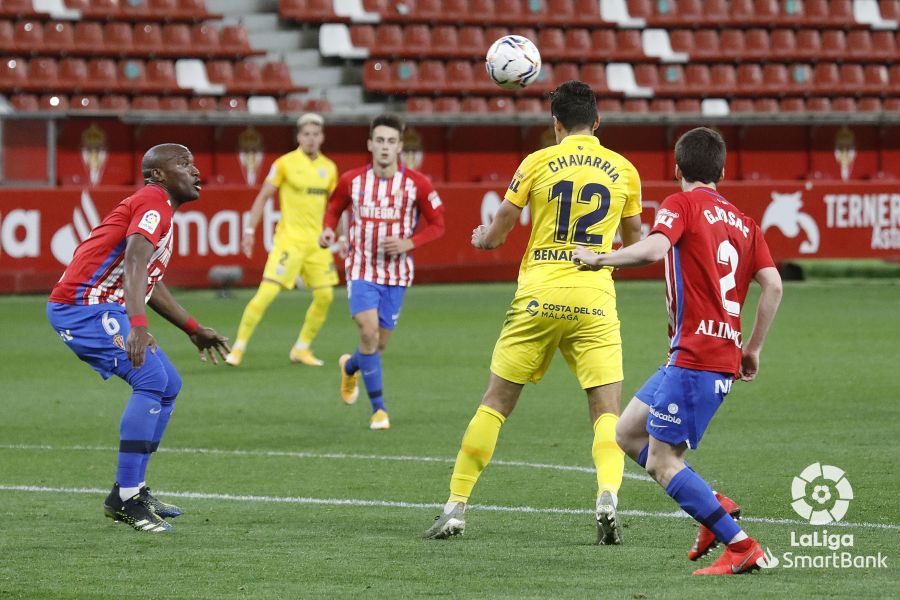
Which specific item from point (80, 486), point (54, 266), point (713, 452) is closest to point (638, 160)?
point (54, 266)

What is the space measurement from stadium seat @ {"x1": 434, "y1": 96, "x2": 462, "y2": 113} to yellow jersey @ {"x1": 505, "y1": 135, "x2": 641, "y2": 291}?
18.5 m

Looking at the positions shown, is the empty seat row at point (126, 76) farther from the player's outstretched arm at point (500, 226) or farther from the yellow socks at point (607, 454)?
the yellow socks at point (607, 454)

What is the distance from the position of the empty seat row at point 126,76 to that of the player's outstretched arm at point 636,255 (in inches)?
729

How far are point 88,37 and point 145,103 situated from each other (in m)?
1.52

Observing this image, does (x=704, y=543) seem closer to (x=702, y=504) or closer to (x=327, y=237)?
(x=702, y=504)

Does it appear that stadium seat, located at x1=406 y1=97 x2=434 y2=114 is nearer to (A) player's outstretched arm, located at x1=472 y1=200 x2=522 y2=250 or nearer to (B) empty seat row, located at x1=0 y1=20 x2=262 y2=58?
(B) empty seat row, located at x1=0 y1=20 x2=262 y2=58

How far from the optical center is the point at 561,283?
21.4ft

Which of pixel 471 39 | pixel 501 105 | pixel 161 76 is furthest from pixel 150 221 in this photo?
pixel 471 39

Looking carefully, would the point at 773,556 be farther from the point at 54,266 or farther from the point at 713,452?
the point at 54,266

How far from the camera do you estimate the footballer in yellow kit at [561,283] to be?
6504mm

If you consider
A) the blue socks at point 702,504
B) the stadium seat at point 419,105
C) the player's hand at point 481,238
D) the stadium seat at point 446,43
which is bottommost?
the blue socks at point 702,504

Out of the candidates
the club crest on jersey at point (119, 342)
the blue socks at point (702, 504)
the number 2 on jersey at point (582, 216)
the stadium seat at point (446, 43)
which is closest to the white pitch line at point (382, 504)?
the club crest on jersey at point (119, 342)

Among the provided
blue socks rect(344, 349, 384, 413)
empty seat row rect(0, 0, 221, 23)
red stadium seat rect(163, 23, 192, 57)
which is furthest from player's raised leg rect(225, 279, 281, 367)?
empty seat row rect(0, 0, 221, 23)

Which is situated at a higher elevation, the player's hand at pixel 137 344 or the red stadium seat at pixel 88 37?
the red stadium seat at pixel 88 37
